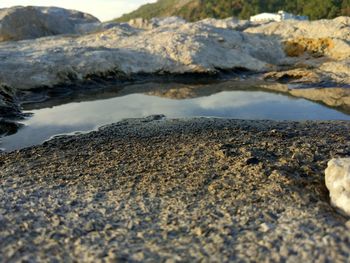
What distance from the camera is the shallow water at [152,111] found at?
1499cm

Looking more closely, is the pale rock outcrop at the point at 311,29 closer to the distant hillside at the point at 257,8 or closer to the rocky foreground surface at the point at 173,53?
the rocky foreground surface at the point at 173,53

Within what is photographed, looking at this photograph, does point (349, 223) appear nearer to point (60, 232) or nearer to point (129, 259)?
point (129, 259)

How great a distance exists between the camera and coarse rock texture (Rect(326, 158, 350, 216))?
740 centimetres

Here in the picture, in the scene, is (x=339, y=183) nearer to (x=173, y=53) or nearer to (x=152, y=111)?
(x=152, y=111)

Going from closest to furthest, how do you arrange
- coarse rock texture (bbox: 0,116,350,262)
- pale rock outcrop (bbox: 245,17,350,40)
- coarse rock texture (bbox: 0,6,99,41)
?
coarse rock texture (bbox: 0,116,350,262) → pale rock outcrop (bbox: 245,17,350,40) → coarse rock texture (bbox: 0,6,99,41)

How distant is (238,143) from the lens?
38.5 ft

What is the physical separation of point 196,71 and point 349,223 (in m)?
21.1

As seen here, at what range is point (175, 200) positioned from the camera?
8117 mm

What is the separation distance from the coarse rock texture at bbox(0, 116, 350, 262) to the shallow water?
244 centimetres

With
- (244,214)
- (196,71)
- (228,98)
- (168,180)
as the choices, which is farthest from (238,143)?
(196,71)

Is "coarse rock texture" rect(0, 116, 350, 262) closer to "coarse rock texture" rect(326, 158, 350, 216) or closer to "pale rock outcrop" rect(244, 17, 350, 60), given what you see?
"coarse rock texture" rect(326, 158, 350, 216)

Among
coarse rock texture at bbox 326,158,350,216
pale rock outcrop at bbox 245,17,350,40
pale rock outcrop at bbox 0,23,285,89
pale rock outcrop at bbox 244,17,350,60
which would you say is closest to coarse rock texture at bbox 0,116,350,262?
coarse rock texture at bbox 326,158,350,216

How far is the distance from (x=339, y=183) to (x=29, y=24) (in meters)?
35.0

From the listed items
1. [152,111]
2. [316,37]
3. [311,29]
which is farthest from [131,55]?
[311,29]
